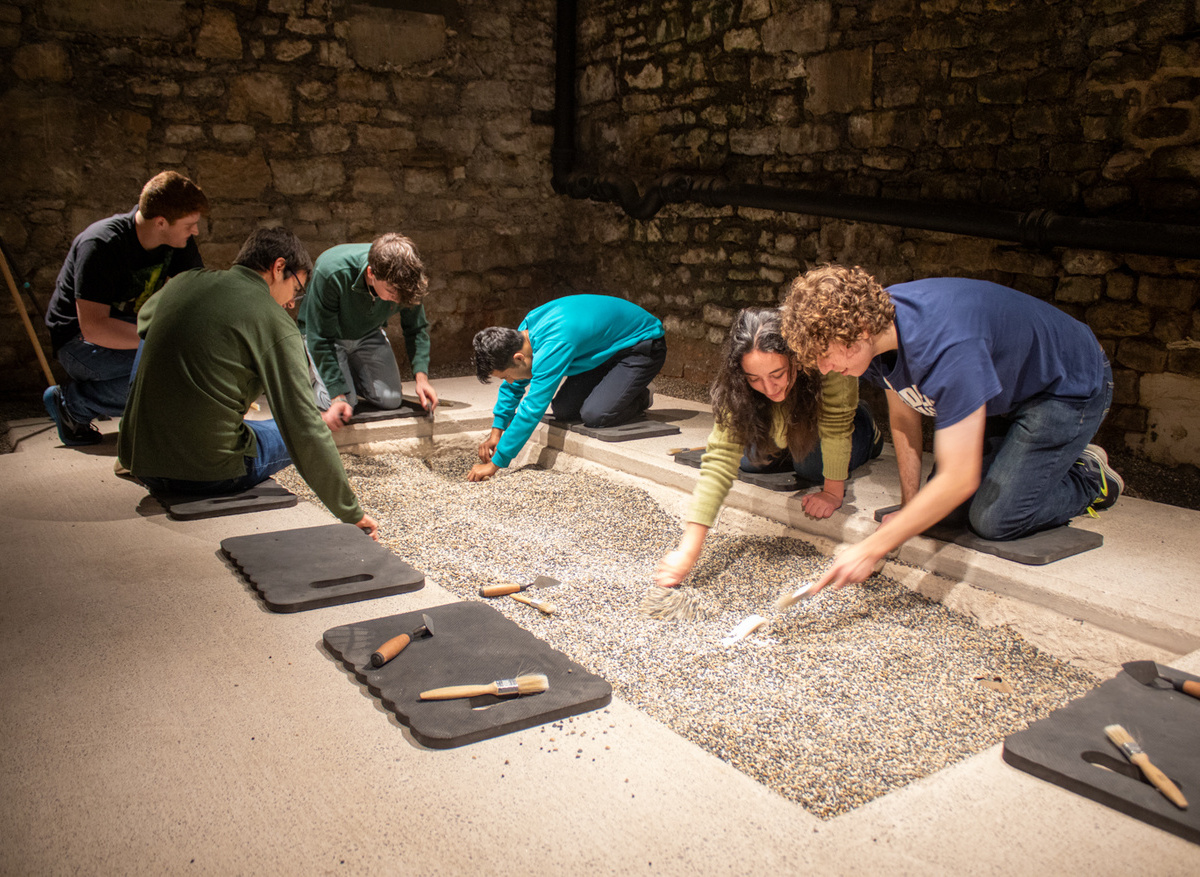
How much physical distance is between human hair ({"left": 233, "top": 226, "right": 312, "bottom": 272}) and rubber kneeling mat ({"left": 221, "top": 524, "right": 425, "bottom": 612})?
878mm

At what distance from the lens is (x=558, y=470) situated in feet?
14.2

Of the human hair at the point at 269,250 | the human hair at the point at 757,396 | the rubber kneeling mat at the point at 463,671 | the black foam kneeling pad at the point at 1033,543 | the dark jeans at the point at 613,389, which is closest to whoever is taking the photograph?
the rubber kneeling mat at the point at 463,671

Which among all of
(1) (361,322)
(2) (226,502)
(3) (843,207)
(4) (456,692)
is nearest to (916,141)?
(3) (843,207)

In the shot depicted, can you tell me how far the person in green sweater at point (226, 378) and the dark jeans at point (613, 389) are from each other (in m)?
1.65

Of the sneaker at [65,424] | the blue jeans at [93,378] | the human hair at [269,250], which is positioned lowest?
the sneaker at [65,424]

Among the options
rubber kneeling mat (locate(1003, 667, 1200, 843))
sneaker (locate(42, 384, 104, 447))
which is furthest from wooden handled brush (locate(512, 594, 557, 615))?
sneaker (locate(42, 384, 104, 447))

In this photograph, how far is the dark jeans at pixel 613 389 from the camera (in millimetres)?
4324

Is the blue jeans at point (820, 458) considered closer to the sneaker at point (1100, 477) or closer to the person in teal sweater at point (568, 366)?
the sneaker at point (1100, 477)

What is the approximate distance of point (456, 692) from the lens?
76.2 inches

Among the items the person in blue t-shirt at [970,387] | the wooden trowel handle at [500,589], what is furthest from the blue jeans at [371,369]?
the person in blue t-shirt at [970,387]

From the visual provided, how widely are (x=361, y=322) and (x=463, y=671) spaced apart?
282 centimetres

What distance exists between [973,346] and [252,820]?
6.12 feet

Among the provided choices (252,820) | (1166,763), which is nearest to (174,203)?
(252,820)

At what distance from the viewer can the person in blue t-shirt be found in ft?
6.82
